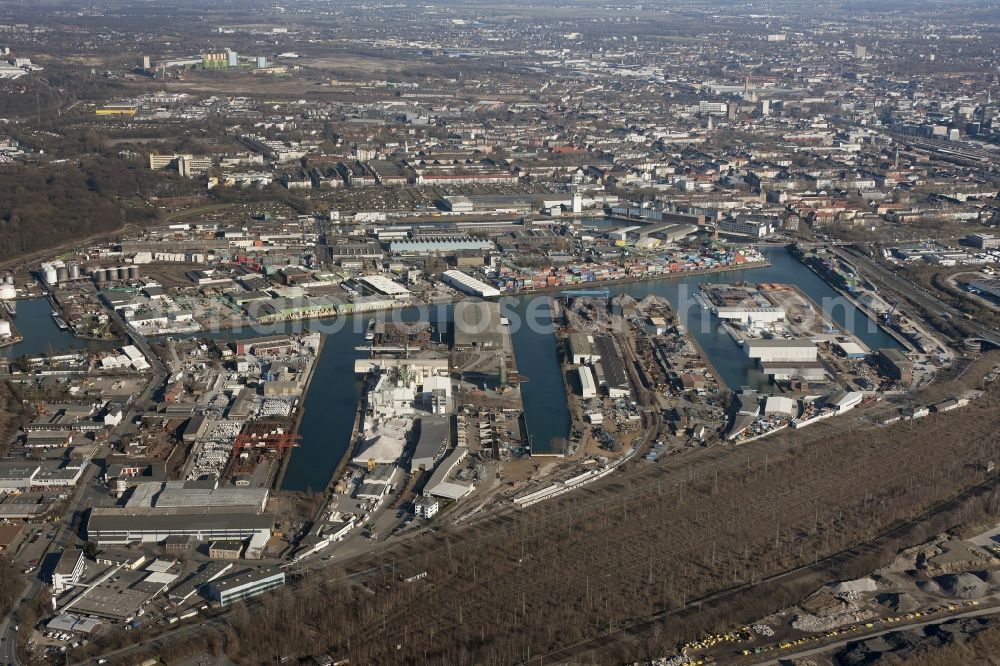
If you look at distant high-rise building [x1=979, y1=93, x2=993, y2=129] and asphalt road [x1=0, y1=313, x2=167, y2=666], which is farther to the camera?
distant high-rise building [x1=979, y1=93, x2=993, y2=129]

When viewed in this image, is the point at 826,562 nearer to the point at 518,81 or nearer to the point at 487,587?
the point at 487,587

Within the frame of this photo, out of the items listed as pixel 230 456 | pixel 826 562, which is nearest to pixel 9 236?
pixel 230 456

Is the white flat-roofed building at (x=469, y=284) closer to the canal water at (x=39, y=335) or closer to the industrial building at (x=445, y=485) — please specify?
the canal water at (x=39, y=335)

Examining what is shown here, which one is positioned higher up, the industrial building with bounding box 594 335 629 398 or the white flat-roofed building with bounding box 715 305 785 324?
the industrial building with bounding box 594 335 629 398

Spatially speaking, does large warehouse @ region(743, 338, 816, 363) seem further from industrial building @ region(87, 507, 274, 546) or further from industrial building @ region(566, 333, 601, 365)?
industrial building @ region(87, 507, 274, 546)

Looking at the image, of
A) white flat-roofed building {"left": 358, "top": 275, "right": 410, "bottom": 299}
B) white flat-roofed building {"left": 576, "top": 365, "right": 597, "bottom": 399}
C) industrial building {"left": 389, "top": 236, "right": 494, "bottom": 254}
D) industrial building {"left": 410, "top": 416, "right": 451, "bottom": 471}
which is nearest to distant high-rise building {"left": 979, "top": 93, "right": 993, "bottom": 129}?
industrial building {"left": 389, "top": 236, "right": 494, "bottom": 254}

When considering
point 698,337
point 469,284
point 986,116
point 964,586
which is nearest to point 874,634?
point 964,586

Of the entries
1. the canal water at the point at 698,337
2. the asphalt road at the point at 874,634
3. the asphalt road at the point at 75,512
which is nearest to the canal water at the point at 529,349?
the canal water at the point at 698,337

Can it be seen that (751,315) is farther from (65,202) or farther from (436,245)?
(65,202)
